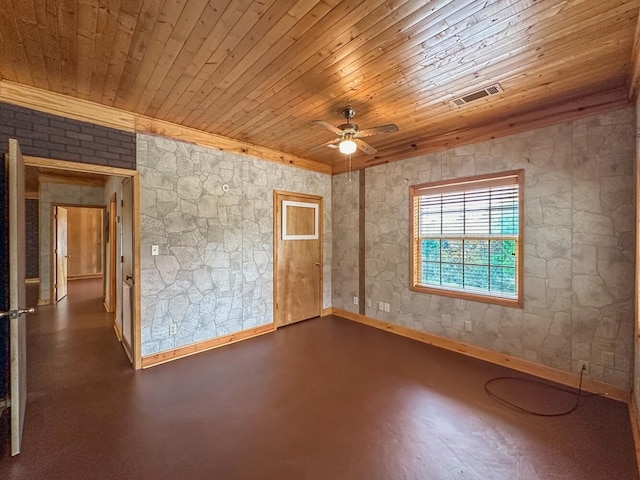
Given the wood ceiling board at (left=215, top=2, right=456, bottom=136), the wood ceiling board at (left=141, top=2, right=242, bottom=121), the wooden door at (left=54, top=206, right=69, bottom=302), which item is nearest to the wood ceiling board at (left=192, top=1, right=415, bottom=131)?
Result: the wood ceiling board at (left=215, top=2, right=456, bottom=136)

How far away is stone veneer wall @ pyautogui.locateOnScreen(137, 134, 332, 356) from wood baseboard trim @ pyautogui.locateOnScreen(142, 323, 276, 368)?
2.4 inches

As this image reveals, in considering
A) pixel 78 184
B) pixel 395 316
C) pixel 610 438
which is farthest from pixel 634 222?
pixel 78 184

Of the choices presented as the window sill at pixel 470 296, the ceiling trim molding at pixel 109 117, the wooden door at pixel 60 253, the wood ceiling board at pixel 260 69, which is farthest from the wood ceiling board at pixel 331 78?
the wooden door at pixel 60 253

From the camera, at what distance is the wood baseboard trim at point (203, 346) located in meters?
3.27

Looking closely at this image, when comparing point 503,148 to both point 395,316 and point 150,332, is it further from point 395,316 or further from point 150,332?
point 150,332

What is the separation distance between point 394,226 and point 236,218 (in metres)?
2.33

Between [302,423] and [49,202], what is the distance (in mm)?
7307

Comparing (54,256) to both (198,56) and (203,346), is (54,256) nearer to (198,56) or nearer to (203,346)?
(203,346)

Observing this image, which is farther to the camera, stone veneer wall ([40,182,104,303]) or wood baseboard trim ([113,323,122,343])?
stone veneer wall ([40,182,104,303])

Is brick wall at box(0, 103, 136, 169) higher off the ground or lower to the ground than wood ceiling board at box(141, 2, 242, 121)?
lower

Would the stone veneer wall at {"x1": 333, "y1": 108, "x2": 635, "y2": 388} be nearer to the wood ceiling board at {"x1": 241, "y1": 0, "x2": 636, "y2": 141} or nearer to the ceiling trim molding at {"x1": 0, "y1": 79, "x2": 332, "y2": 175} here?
the wood ceiling board at {"x1": 241, "y1": 0, "x2": 636, "y2": 141}

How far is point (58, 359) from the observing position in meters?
3.37

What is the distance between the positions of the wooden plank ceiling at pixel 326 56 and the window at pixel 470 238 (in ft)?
2.58

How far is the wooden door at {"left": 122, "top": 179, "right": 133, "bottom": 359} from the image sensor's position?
3.36 metres
